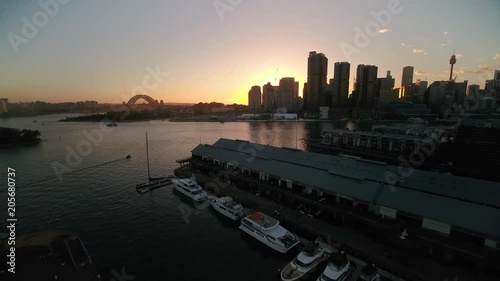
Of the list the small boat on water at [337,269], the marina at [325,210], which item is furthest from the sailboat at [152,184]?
the small boat on water at [337,269]

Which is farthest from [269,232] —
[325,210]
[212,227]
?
[212,227]

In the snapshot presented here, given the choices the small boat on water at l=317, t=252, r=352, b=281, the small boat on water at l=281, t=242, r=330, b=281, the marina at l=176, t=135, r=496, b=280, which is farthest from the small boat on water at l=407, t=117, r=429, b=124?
the small boat on water at l=317, t=252, r=352, b=281

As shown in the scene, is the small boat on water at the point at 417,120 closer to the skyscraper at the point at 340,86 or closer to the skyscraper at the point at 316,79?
the skyscraper at the point at 340,86

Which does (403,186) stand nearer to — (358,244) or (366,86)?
(358,244)

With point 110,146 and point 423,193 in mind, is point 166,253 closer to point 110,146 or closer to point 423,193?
point 423,193

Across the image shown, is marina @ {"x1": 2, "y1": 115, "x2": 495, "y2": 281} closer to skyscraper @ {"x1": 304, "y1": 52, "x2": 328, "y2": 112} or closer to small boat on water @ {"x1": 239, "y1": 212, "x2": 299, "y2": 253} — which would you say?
small boat on water @ {"x1": 239, "y1": 212, "x2": 299, "y2": 253}

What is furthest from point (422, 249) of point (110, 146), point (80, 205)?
point (110, 146)
